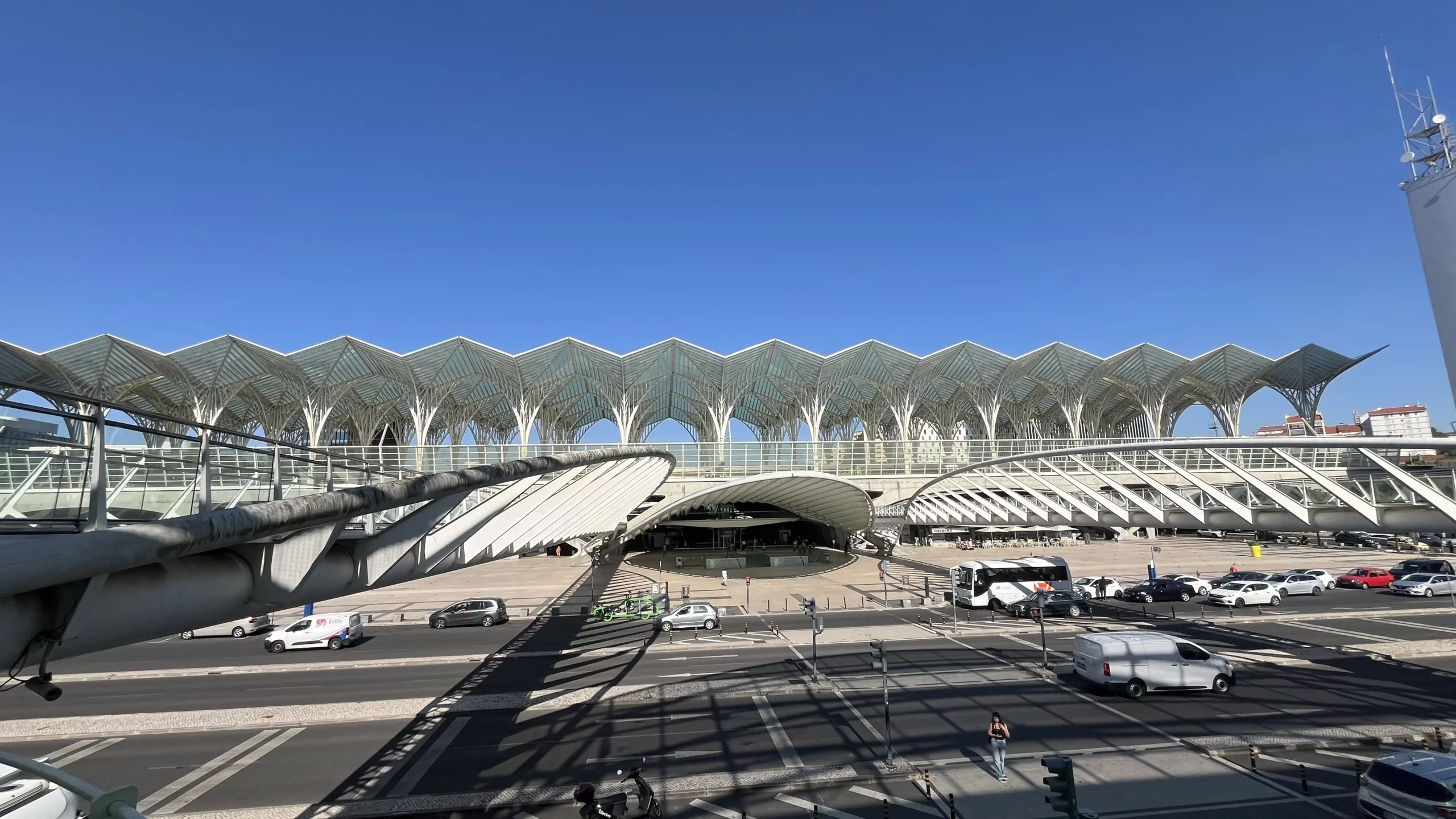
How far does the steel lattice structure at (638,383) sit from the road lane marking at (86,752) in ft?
160

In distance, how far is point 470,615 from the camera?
27938mm

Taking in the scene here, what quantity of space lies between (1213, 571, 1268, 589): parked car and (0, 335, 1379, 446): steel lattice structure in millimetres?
36926

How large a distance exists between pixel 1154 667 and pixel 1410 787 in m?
6.80

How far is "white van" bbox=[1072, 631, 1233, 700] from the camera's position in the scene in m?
15.7

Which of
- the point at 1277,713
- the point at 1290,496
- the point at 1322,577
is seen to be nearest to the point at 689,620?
the point at 1277,713

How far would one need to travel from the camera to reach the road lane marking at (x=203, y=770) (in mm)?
11508

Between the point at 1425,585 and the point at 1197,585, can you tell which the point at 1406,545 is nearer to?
the point at 1425,585

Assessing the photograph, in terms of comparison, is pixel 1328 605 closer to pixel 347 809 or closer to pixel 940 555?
pixel 940 555

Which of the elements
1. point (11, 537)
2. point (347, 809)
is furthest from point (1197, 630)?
point (11, 537)

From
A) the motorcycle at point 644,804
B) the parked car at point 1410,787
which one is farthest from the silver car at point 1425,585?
the motorcycle at point 644,804

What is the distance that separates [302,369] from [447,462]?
59.1 ft

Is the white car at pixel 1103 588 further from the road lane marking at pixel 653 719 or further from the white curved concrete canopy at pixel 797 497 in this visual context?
the road lane marking at pixel 653 719

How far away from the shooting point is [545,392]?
69.0 meters

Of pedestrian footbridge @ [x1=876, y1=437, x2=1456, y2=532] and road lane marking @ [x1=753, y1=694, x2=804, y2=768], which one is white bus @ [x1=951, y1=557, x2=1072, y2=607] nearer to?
pedestrian footbridge @ [x1=876, y1=437, x2=1456, y2=532]
